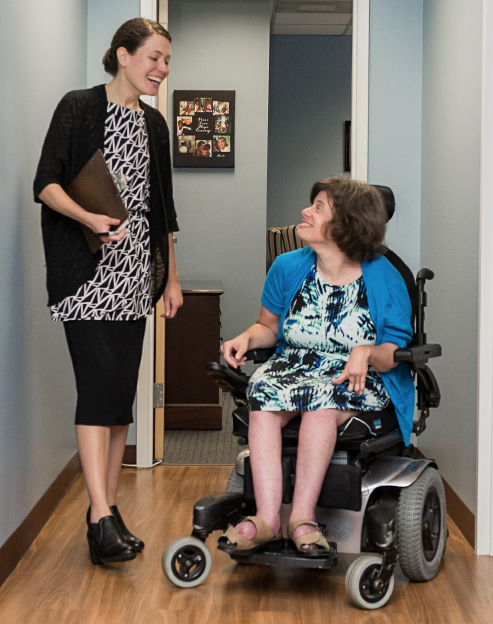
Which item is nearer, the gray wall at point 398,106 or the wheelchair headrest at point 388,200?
the wheelchair headrest at point 388,200

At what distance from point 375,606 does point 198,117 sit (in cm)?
415

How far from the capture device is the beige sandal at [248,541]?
1.94 meters

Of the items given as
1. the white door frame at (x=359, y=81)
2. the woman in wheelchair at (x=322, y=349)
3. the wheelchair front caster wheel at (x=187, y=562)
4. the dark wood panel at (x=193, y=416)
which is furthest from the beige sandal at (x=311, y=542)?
the dark wood panel at (x=193, y=416)

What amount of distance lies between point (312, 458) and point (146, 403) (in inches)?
62.3

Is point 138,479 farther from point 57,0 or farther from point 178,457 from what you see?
point 57,0

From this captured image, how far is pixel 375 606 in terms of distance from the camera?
6.43 feet

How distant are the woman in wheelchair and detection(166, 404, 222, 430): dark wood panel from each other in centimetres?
207

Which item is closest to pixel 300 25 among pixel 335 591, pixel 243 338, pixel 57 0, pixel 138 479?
pixel 57 0

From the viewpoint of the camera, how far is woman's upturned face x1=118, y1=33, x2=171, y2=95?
2.23 metres

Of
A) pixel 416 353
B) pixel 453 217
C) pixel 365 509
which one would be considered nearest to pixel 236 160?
pixel 453 217

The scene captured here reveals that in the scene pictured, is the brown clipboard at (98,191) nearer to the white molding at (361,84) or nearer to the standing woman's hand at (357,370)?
the standing woman's hand at (357,370)

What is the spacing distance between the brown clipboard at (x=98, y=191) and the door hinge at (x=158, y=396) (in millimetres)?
1451

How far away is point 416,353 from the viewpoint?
2055 millimetres

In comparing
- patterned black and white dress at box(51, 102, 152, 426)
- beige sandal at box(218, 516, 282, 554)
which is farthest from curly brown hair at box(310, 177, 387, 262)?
beige sandal at box(218, 516, 282, 554)
